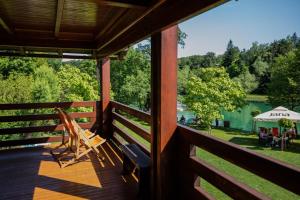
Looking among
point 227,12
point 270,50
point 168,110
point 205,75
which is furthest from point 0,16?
point 270,50

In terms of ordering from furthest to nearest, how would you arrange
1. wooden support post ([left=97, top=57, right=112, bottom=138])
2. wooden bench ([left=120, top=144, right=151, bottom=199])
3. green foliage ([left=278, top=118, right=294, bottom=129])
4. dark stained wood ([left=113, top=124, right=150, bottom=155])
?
green foliage ([left=278, top=118, right=294, bottom=129]), wooden support post ([left=97, top=57, right=112, bottom=138]), dark stained wood ([left=113, top=124, right=150, bottom=155]), wooden bench ([left=120, top=144, right=151, bottom=199])

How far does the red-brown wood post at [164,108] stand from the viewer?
103 inches

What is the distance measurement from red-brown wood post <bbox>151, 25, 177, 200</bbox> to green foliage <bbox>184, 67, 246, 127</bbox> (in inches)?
778

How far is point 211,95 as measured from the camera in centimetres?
2258

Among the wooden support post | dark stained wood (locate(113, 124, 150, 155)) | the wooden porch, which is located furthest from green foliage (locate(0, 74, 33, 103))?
dark stained wood (locate(113, 124, 150, 155))

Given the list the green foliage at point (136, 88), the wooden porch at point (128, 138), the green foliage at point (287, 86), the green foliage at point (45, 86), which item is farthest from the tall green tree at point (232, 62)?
the wooden porch at point (128, 138)

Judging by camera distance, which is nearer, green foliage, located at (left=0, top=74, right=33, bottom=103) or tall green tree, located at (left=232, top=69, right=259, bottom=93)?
green foliage, located at (left=0, top=74, right=33, bottom=103)

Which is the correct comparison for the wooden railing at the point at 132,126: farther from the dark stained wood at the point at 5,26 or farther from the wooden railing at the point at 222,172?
the dark stained wood at the point at 5,26

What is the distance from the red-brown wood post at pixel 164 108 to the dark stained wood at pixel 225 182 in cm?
34

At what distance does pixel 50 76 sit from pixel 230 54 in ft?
135

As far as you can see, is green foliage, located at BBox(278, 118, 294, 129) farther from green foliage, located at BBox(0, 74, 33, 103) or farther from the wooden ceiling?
green foliage, located at BBox(0, 74, 33, 103)

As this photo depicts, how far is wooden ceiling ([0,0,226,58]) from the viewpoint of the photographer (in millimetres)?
2238

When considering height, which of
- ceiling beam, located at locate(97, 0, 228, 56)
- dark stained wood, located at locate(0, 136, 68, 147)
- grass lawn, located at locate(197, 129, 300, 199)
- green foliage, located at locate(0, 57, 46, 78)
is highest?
green foliage, located at locate(0, 57, 46, 78)

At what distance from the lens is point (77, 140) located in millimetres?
4289
